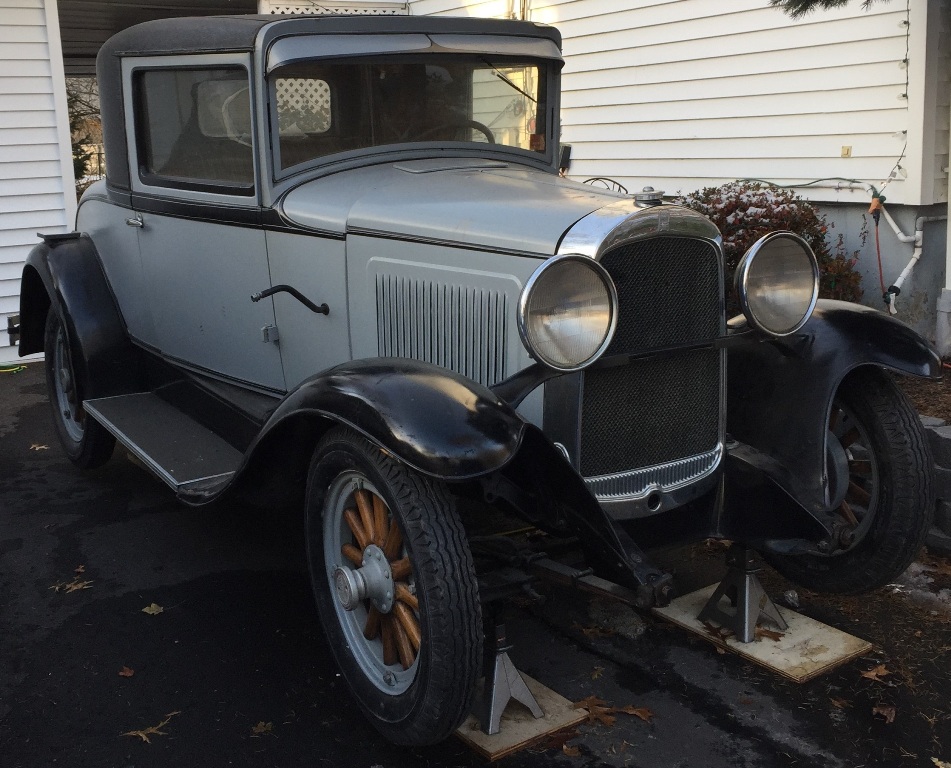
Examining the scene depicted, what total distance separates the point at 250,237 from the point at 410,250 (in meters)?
0.88

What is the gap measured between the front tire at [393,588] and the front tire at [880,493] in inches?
53.0

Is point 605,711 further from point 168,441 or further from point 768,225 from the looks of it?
point 768,225

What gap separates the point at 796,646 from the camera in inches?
128

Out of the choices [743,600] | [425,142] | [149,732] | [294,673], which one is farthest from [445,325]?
[149,732]

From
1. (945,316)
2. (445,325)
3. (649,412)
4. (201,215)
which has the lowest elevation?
A: (945,316)

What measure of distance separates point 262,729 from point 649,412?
146 centimetres

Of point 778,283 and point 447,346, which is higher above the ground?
point 778,283

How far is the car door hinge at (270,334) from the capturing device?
12.4 feet

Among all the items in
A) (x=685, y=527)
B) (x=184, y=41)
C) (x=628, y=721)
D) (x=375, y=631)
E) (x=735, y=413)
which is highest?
(x=184, y=41)

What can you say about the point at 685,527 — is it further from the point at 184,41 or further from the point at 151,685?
the point at 184,41

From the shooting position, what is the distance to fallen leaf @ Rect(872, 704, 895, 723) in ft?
9.43

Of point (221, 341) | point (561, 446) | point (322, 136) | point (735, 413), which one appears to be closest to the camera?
point (561, 446)

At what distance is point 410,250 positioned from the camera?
3.13m

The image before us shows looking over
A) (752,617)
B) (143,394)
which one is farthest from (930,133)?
(143,394)
